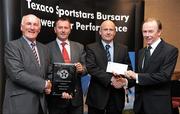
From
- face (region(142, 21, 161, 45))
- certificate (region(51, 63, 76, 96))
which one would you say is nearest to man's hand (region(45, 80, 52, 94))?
certificate (region(51, 63, 76, 96))

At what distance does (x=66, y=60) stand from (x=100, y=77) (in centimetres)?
49

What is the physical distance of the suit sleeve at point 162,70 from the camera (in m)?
3.72

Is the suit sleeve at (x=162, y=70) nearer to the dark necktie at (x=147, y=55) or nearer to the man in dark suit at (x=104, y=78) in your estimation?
the dark necktie at (x=147, y=55)

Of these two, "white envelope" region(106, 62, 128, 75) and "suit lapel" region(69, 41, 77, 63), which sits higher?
"suit lapel" region(69, 41, 77, 63)

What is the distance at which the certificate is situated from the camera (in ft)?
12.3

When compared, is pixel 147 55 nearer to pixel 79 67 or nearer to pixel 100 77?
pixel 100 77

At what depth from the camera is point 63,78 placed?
3805mm

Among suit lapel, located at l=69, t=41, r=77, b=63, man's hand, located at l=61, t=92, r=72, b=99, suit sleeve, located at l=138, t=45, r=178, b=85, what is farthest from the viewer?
suit lapel, located at l=69, t=41, r=77, b=63

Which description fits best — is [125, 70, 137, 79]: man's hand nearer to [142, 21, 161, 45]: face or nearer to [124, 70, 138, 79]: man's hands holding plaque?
[124, 70, 138, 79]: man's hands holding plaque

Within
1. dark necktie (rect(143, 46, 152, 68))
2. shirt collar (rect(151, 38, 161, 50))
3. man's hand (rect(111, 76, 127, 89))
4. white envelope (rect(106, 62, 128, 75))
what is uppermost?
shirt collar (rect(151, 38, 161, 50))

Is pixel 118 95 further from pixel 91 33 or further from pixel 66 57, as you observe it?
pixel 91 33

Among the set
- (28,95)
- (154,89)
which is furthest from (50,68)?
(154,89)

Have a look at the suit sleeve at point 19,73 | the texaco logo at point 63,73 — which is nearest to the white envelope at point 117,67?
the texaco logo at point 63,73

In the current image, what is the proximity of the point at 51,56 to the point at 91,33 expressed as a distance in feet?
4.30
